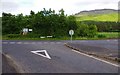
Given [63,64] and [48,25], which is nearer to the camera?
[63,64]

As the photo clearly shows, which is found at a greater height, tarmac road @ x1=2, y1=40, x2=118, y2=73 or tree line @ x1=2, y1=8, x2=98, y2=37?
tree line @ x1=2, y1=8, x2=98, y2=37

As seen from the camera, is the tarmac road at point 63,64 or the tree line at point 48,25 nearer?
the tarmac road at point 63,64

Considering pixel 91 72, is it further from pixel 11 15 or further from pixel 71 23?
pixel 11 15

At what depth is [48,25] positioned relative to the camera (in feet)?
202

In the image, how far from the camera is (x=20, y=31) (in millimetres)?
66188

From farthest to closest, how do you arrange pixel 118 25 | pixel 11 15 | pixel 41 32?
pixel 118 25 < pixel 11 15 < pixel 41 32

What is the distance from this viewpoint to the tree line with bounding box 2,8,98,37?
6169cm

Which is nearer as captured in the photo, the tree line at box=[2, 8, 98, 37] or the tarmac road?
the tarmac road

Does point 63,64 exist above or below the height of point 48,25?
below

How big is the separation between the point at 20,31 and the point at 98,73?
182ft

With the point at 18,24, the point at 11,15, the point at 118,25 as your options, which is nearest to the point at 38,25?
the point at 18,24

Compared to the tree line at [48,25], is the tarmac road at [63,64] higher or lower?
lower

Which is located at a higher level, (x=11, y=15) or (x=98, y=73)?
(x=11, y=15)

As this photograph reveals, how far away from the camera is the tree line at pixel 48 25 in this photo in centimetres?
6169
